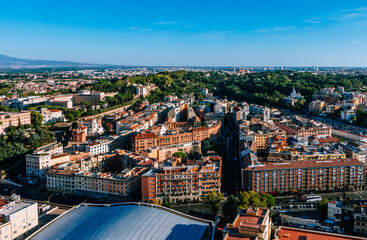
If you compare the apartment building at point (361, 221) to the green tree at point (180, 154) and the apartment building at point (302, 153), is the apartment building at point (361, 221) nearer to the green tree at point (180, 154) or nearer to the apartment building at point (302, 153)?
the apartment building at point (302, 153)

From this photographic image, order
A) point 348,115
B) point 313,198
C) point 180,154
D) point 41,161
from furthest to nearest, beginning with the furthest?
1. point 348,115
2. point 180,154
3. point 41,161
4. point 313,198

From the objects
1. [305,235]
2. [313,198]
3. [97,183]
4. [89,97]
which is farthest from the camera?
[89,97]

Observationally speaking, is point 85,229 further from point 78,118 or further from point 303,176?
point 78,118

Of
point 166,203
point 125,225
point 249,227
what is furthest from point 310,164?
point 125,225

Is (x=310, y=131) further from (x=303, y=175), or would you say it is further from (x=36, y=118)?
(x=36, y=118)

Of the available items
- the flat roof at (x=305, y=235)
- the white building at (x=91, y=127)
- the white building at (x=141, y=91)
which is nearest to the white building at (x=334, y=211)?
the flat roof at (x=305, y=235)

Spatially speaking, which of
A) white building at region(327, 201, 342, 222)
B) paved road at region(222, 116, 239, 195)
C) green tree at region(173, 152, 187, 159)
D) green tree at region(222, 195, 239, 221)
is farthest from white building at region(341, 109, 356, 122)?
green tree at region(222, 195, 239, 221)
